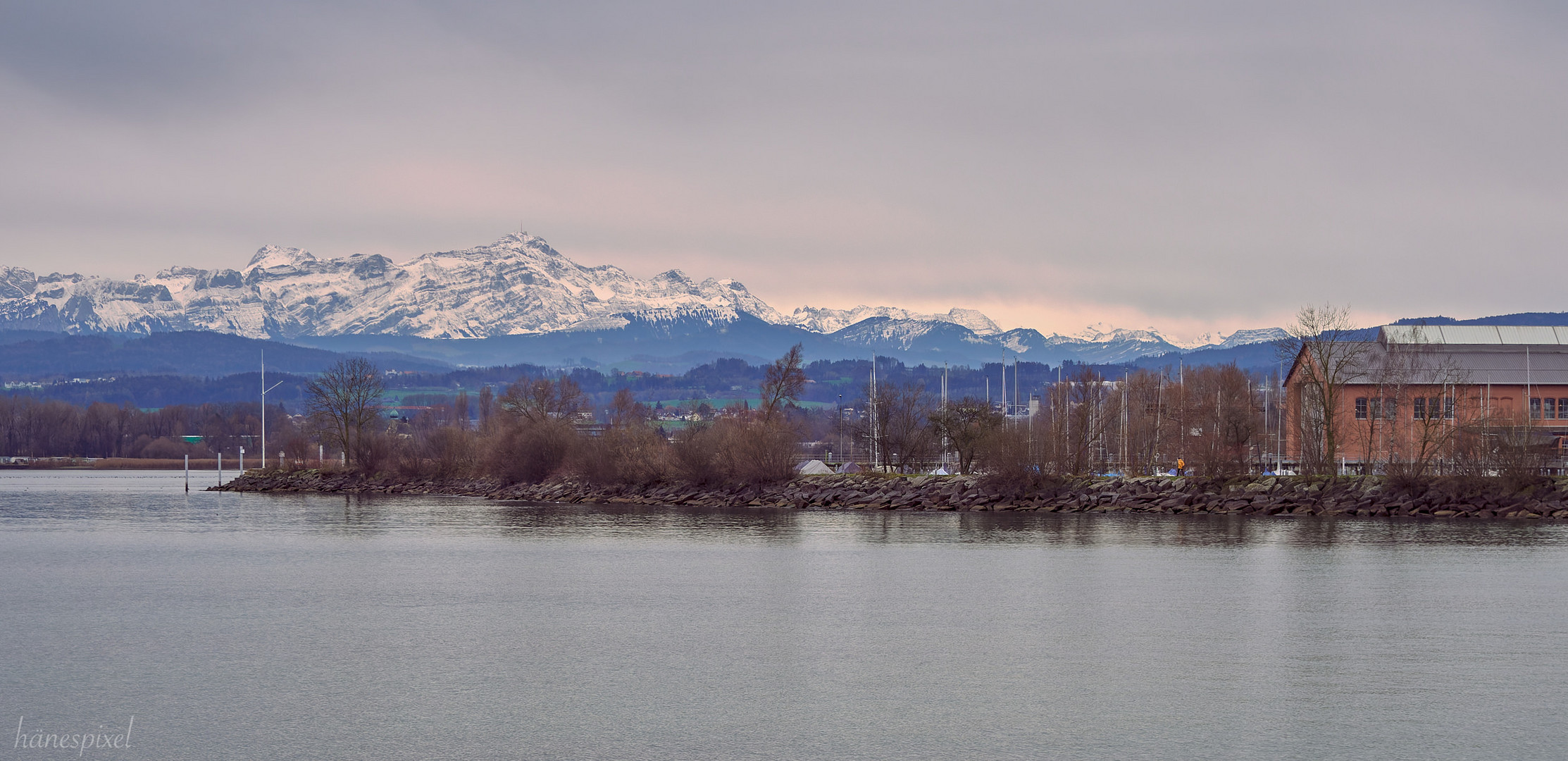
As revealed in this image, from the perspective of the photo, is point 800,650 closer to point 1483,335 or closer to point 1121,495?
point 1121,495

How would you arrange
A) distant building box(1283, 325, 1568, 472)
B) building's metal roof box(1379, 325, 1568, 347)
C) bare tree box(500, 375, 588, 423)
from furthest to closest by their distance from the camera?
1. bare tree box(500, 375, 588, 423)
2. building's metal roof box(1379, 325, 1568, 347)
3. distant building box(1283, 325, 1568, 472)

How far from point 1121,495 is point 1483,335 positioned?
45.5 metres

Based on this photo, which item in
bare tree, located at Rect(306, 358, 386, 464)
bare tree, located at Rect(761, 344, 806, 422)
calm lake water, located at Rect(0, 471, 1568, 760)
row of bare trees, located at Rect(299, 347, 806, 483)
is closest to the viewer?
calm lake water, located at Rect(0, 471, 1568, 760)

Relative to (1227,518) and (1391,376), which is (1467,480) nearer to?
(1227,518)

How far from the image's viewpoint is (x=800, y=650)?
76.7 feet

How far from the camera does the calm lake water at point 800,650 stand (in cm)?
1695

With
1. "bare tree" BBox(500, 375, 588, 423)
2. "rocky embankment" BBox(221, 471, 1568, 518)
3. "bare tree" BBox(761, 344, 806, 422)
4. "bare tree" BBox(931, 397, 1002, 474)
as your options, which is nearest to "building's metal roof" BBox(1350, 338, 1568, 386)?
"rocky embankment" BBox(221, 471, 1568, 518)

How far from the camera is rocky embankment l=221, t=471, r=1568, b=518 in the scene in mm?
61500

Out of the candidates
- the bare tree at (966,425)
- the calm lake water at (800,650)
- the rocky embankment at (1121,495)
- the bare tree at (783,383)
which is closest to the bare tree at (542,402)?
the rocky embankment at (1121,495)

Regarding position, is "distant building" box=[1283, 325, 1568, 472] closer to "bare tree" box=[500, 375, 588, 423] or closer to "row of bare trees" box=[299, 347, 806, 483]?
"row of bare trees" box=[299, 347, 806, 483]

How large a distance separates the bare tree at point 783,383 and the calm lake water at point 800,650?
155ft

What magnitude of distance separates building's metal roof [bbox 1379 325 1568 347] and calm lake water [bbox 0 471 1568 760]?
52.0 meters

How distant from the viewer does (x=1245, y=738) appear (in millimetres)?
16641

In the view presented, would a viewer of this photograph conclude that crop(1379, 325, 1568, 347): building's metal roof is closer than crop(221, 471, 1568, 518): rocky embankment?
No
